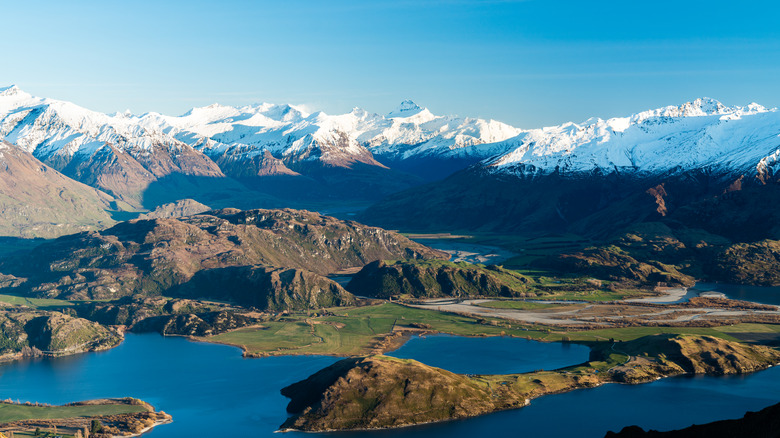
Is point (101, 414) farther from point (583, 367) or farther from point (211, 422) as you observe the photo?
point (583, 367)

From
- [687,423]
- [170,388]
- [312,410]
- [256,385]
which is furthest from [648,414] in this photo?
[170,388]

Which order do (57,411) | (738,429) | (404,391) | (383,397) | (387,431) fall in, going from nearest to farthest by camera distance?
1. (738,429)
2. (387,431)
3. (383,397)
4. (57,411)
5. (404,391)

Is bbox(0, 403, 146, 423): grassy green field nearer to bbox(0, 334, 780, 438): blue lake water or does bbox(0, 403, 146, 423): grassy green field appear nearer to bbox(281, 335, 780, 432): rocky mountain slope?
bbox(0, 334, 780, 438): blue lake water

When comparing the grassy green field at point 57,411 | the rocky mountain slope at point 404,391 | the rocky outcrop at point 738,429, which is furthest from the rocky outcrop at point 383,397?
the rocky outcrop at point 738,429

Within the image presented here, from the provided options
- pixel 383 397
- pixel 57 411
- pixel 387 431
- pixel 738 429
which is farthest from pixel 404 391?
pixel 738 429

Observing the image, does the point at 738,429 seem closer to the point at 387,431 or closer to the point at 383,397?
the point at 387,431

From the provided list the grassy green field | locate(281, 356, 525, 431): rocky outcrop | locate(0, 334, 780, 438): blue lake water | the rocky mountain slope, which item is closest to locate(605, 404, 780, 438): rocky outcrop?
locate(0, 334, 780, 438): blue lake water

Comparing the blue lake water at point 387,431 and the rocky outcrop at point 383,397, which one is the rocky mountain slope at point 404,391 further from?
the blue lake water at point 387,431

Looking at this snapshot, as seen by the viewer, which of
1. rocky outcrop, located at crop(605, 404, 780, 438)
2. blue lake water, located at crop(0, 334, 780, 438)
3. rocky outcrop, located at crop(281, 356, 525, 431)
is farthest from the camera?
rocky outcrop, located at crop(281, 356, 525, 431)

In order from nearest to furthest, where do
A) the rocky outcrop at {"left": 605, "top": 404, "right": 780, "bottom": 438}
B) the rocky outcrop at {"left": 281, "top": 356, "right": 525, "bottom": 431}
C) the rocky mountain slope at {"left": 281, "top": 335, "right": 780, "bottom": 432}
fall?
the rocky outcrop at {"left": 605, "top": 404, "right": 780, "bottom": 438} < the rocky outcrop at {"left": 281, "top": 356, "right": 525, "bottom": 431} < the rocky mountain slope at {"left": 281, "top": 335, "right": 780, "bottom": 432}
